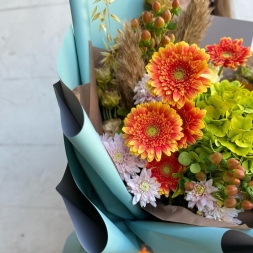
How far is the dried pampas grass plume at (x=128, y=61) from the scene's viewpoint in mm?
390

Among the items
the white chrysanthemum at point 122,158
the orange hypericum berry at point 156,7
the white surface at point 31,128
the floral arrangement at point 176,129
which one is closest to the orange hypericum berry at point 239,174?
the floral arrangement at point 176,129

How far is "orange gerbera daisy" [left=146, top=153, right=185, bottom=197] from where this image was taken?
40 centimetres

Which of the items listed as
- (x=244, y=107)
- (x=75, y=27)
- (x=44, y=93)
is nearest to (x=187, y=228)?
(x=244, y=107)

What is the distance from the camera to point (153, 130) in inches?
15.1

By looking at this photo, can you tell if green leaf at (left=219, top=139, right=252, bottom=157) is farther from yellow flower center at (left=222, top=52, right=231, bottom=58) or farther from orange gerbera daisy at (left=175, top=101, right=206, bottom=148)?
yellow flower center at (left=222, top=52, right=231, bottom=58)

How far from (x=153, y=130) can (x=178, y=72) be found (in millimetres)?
69

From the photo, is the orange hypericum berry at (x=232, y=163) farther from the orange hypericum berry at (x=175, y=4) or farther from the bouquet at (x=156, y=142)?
the orange hypericum berry at (x=175, y=4)

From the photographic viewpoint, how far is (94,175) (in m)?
0.40

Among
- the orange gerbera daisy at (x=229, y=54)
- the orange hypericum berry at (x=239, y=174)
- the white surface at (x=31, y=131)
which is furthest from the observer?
the white surface at (x=31, y=131)

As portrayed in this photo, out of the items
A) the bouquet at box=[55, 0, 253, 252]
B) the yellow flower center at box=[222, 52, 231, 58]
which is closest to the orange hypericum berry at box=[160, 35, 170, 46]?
the bouquet at box=[55, 0, 253, 252]

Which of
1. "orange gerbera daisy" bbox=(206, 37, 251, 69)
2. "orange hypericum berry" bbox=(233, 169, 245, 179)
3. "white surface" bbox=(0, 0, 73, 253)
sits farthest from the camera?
"white surface" bbox=(0, 0, 73, 253)

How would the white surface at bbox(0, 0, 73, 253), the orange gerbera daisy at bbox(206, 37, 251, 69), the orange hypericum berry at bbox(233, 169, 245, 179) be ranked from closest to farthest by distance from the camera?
the orange hypericum berry at bbox(233, 169, 245, 179) < the orange gerbera daisy at bbox(206, 37, 251, 69) < the white surface at bbox(0, 0, 73, 253)

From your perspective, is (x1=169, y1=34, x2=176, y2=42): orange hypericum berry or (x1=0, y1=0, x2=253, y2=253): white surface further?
(x1=0, y1=0, x2=253, y2=253): white surface

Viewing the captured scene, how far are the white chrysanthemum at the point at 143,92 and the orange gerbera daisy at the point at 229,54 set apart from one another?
118 mm
